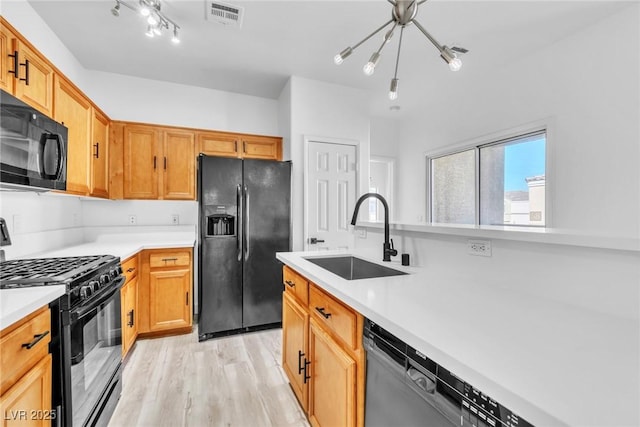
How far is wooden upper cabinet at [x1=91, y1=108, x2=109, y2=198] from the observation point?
8.41ft

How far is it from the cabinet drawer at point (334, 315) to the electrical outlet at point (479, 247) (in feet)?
2.11

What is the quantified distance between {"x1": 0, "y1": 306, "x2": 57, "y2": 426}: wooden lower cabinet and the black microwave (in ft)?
2.46

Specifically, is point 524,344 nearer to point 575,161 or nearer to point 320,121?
point 575,161

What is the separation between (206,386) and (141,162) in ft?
7.62

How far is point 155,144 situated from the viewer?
3.11 m

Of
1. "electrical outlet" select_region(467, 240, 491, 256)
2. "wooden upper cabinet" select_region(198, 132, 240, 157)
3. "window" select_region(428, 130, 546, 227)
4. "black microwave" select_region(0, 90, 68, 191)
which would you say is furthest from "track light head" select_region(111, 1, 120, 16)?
"window" select_region(428, 130, 546, 227)

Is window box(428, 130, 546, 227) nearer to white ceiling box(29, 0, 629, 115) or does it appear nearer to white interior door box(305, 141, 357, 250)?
white ceiling box(29, 0, 629, 115)

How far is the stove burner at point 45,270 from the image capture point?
4.26ft

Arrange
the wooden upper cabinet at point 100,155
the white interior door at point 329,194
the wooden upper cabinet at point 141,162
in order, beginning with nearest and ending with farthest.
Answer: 1. the wooden upper cabinet at point 100,155
2. the wooden upper cabinet at point 141,162
3. the white interior door at point 329,194

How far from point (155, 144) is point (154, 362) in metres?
2.15

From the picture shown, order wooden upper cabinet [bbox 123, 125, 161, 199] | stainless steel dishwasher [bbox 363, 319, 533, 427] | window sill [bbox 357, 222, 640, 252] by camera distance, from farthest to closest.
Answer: wooden upper cabinet [bbox 123, 125, 161, 199] < window sill [bbox 357, 222, 640, 252] < stainless steel dishwasher [bbox 363, 319, 533, 427]

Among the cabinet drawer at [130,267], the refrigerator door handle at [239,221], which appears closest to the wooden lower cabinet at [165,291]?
the cabinet drawer at [130,267]

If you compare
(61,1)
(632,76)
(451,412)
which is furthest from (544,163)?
(61,1)

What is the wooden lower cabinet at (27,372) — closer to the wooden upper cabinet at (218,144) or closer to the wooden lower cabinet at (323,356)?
the wooden lower cabinet at (323,356)
